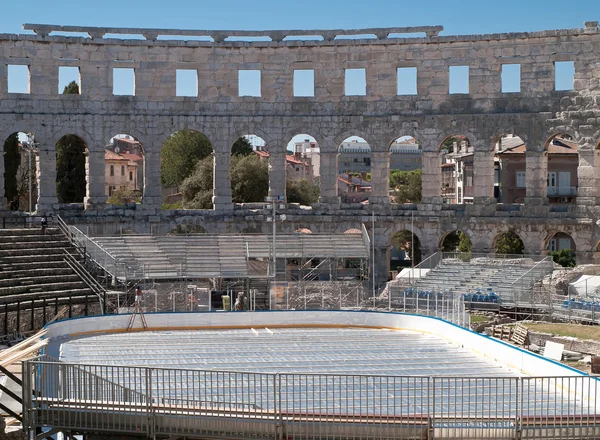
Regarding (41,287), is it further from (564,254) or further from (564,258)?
(564,254)

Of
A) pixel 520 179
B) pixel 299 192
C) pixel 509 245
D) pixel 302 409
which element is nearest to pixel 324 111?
pixel 299 192

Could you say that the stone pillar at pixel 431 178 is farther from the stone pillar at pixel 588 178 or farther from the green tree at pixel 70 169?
the green tree at pixel 70 169

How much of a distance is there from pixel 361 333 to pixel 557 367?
20.0 ft

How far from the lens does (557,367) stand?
52.1 ft

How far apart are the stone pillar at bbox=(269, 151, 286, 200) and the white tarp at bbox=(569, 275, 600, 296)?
461 inches

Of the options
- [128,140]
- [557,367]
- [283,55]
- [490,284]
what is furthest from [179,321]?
[128,140]

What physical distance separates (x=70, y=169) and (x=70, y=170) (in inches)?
4.3

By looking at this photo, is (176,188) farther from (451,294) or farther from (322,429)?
(322,429)

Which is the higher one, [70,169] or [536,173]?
[70,169]

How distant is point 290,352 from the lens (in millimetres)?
18891

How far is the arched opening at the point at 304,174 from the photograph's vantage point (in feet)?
180

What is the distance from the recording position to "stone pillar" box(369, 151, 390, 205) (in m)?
37.3

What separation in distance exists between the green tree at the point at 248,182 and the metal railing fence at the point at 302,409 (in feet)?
125

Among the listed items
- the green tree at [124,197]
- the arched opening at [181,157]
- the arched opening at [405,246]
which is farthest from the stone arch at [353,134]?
the arched opening at [181,157]
